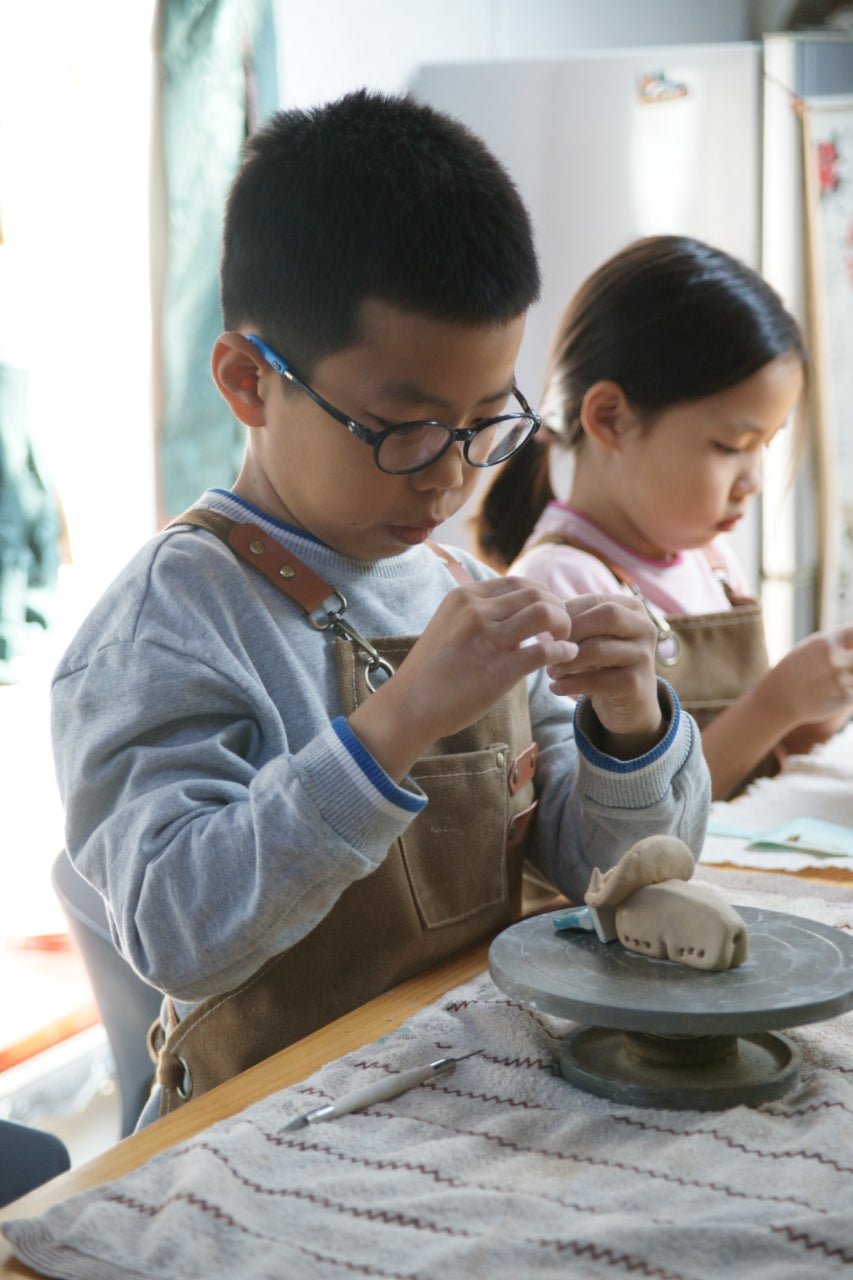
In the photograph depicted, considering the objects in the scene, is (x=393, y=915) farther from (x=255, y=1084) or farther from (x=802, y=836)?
(x=802, y=836)

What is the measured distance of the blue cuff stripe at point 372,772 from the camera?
69 cm

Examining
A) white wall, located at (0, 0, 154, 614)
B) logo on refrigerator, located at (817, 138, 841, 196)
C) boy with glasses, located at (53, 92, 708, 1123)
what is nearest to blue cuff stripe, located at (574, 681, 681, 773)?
boy with glasses, located at (53, 92, 708, 1123)

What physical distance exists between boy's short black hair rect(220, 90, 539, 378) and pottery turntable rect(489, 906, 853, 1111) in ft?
1.39

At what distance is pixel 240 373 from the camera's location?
874 mm

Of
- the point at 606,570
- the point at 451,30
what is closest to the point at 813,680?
the point at 606,570

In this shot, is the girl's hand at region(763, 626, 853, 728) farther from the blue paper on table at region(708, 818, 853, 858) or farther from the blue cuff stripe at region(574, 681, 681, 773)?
the blue cuff stripe at region(574, 681, 681, 773)

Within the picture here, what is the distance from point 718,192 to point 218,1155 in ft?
8.67

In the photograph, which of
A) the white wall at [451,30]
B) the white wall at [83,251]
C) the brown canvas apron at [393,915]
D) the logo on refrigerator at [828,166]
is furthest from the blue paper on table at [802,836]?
the logo on refrigerator at [828,166]

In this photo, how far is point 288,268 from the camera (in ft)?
2.75

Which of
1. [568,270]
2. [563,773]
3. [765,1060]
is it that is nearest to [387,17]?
[568,270]

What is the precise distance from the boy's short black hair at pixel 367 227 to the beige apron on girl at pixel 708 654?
711mm

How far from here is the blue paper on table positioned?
1.10 m

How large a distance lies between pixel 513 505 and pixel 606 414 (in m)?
0.24

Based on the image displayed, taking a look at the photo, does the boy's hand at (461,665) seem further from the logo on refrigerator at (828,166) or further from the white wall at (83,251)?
the logo on refrigerator at (828,166)
